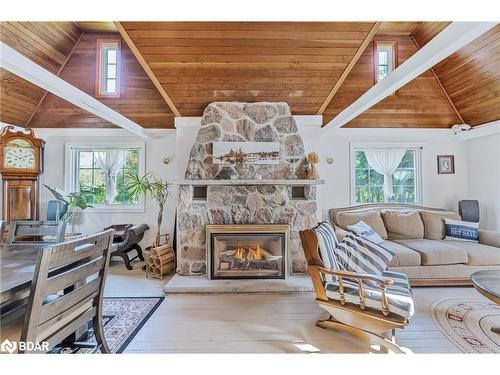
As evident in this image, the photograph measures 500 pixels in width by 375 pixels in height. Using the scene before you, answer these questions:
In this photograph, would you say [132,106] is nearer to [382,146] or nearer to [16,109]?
[16,109]

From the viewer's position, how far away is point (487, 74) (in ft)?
12.9

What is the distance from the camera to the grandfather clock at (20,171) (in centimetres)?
427

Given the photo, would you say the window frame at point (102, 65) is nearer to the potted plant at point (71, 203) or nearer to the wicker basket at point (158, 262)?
the potted plant at point (71, 203)

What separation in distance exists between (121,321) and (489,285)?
3269mm

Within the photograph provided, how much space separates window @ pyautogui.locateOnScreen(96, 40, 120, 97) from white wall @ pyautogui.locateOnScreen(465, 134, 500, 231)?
6587 mm

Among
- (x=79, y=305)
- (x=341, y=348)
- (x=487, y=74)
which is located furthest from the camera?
(x=487, y=74)

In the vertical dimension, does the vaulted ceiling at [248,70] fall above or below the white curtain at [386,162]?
above

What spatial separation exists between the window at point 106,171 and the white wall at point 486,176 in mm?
6169

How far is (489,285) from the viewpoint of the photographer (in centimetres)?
211

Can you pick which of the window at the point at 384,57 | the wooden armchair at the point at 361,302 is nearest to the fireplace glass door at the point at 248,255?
the wooden armchair at the point at 361,302

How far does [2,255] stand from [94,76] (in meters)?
3.81

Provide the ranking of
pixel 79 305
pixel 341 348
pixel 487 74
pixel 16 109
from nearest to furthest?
1. pixel 79 305
2. pixel 341 348
3. pixel 487 74
4. pixel 16 109
